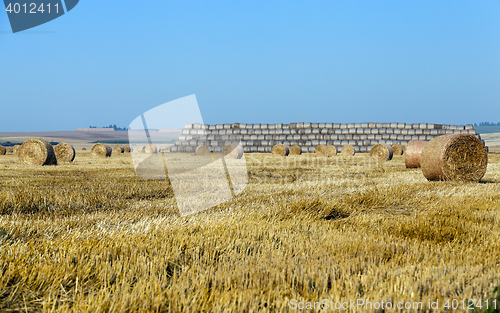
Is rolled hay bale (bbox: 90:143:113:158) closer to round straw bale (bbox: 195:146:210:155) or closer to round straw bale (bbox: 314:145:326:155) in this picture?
round straw bale (bbox: 195:146:210:155)

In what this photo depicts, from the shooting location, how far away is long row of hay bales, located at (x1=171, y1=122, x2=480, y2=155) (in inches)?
1297

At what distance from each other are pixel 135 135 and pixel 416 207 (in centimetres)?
429

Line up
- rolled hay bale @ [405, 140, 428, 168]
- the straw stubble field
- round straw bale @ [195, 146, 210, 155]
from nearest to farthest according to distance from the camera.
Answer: the straw stubble field < rolled hay bale @ [405, 140, 428, 168] < round straw bale @ [195, 146, 210, 155]

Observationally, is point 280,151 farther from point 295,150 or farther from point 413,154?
point 413,154

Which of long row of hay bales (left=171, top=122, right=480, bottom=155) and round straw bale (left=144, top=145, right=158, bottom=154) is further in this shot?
round straw bale (left=144, top=145, right=158, bottom=154)

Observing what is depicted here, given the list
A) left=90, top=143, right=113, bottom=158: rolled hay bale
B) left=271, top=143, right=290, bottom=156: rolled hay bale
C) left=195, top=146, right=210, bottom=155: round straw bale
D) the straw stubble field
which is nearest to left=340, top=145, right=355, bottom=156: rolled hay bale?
left=271, top=143, right=290, bottom=156: rolled hay bale

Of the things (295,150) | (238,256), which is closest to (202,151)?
(295,150)

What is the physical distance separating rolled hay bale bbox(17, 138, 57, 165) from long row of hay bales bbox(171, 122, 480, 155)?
17398 millimetres

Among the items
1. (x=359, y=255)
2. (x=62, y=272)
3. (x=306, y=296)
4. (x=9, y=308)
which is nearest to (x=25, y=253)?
(x=62, y=272)

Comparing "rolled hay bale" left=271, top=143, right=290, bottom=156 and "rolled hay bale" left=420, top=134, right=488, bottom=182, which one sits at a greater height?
"rolled hay bale" left=420, top=134, right=488, bottom=182

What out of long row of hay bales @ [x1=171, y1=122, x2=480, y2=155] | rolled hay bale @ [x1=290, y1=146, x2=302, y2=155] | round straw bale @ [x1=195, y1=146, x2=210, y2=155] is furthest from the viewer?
long row of hay bales @ [x1=171, y1=122, x2=480, y2=155]

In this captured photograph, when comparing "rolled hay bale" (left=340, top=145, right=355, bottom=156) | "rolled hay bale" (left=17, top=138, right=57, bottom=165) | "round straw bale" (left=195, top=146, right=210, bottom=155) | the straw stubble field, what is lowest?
"rolled hay bale" (left=340, top=145, right=355, bottom=156)

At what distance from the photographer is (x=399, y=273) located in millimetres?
2744

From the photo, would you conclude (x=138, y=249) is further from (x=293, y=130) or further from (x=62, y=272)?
(x=293, y=130)
